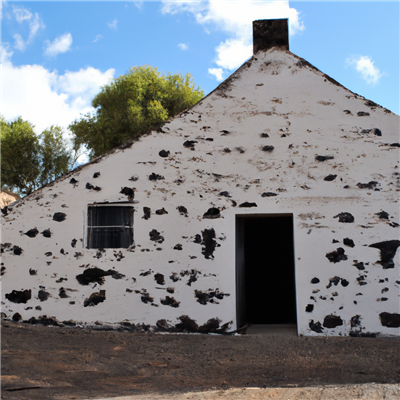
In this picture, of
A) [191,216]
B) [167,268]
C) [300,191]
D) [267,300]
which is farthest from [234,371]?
[267,300]

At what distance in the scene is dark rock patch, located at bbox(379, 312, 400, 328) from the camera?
6859mm

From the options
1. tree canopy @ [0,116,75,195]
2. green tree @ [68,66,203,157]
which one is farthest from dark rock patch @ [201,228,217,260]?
tree canopy @ [0,116,75,195]

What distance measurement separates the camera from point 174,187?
24.5ft

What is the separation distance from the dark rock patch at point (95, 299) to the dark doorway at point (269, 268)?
4.36 meters

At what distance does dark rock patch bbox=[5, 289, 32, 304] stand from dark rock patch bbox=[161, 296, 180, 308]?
235 cm

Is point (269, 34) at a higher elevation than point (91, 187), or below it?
higher

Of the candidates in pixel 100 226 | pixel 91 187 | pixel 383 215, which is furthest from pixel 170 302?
pixel 383 215

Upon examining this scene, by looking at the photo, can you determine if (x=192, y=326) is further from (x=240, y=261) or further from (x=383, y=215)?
(x=383, y=215)

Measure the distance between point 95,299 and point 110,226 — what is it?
4.20 ft

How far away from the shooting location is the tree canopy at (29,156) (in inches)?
1031

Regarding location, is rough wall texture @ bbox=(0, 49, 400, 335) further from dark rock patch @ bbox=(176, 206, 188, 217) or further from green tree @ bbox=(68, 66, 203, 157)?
green tree @ bbox=(68, 66, 203, 157)

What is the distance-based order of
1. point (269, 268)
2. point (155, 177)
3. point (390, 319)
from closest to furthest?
point (390, 319) → point (155, 177) → point (269, 268)

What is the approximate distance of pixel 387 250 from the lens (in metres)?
7.05

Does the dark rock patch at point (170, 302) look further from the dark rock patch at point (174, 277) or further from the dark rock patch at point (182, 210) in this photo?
the dark rock patch at point (182, 210)
